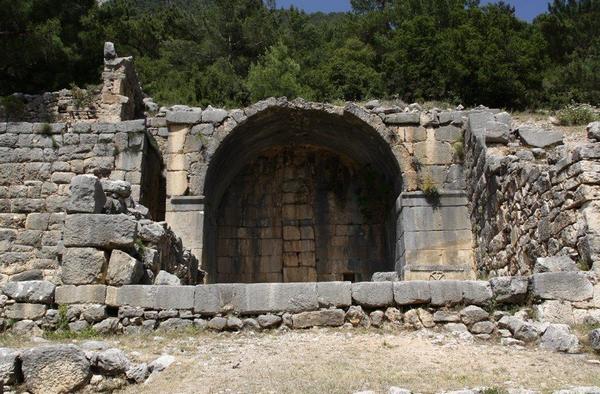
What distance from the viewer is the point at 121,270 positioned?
6773mm

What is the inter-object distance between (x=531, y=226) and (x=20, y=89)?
16.9m

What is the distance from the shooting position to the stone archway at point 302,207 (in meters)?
14.3

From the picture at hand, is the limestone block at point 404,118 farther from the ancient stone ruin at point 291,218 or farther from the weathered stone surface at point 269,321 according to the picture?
the weathered stone surface at point 269,321

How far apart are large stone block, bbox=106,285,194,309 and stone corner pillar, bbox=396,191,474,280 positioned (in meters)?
6.37

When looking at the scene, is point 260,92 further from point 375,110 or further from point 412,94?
point 375,110

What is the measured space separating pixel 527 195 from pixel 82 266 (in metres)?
5.76

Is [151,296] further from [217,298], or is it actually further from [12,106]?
[12,106]

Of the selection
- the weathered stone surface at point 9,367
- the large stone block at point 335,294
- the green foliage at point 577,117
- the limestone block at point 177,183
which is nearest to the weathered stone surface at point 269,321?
the large stone block at point 335,294

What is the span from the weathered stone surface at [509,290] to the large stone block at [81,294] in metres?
4.06

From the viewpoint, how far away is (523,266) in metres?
8.73

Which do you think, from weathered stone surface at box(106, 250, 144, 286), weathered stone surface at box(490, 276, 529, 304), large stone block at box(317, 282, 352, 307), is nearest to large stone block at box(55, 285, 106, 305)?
weathered stone surface at box(106, 250, 144, 286)

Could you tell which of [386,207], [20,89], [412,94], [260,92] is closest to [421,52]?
[412,94]

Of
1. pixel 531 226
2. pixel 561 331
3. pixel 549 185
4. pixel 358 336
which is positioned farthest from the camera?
pixel 531 226

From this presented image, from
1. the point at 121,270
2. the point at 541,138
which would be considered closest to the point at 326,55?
the point at 541,138
